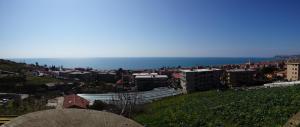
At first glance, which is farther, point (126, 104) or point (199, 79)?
point (199, 79)

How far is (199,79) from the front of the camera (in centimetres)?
6281

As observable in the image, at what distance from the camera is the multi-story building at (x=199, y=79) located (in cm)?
6106

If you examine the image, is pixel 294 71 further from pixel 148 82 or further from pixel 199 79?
pixel 148 82

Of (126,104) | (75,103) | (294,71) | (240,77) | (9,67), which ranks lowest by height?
(240,77)

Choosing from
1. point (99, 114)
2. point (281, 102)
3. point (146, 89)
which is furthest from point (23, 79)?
point (99, 114)

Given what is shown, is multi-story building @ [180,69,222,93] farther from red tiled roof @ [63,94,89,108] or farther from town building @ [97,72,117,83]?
red tiled roof @ [63,94,89,108]

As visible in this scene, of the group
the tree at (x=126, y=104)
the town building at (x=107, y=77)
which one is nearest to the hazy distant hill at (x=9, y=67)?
the town building at (x=107, y=77)

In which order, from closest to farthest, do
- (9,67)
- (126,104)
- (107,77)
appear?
(126,104) < (9,67) < (107,77)

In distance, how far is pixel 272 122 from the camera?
53.0 feet

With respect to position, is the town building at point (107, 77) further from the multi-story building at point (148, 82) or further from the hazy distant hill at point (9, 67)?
the hazy distant hill at point (9, 67)

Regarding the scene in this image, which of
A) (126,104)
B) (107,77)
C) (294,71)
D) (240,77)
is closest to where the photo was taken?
(126,104)

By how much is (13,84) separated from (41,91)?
16.9ft

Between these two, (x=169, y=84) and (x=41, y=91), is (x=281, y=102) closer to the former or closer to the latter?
(x=41, y=91)

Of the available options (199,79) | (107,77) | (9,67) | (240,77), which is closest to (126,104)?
(199,79)
